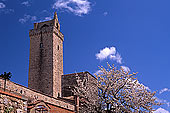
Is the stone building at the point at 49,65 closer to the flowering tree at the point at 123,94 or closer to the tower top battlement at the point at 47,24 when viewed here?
the tower top battlement at the point at 47,24

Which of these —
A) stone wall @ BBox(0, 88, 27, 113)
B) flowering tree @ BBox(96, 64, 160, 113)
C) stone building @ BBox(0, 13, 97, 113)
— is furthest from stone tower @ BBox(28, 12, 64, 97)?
stone wall @ BBox(0, 88, 27, 113)

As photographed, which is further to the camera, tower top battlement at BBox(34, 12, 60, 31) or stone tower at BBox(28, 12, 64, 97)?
tower top battlement at BBox(34, 12, 60, 31)

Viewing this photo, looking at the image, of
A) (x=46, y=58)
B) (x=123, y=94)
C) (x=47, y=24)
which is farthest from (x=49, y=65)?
(x=123, y=94)

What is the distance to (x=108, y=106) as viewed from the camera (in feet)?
55.1

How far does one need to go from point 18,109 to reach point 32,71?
Answer: 29.2 meters

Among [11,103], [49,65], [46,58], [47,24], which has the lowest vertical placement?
[11,103]

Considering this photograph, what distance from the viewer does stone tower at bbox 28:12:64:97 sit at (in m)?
36.7

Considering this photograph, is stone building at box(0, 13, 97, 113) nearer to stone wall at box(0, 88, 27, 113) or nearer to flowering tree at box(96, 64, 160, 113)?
flowering tree at box(96, 64, 160, 113)

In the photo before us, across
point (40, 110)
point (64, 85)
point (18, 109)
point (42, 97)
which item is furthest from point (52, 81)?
point (18, 109)

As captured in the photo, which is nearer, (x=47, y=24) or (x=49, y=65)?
(x=49, y=65)

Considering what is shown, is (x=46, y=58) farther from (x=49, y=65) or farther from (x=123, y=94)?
(x=123, y=94)

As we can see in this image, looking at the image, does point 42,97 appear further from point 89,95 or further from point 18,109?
point 18,109

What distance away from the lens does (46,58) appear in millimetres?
38094

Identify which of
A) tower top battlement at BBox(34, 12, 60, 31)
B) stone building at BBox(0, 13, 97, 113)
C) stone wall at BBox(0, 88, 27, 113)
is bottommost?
stone wall at BBox(0, 88, 27, 113)
